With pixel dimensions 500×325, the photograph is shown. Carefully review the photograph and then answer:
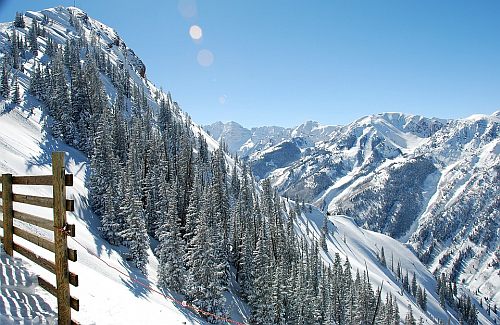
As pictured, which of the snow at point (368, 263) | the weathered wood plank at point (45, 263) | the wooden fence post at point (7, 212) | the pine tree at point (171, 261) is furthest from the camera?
the snow at point (368, 263)

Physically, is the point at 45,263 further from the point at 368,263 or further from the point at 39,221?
the point at 368,263

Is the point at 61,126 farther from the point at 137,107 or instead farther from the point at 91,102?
the point at 137,107

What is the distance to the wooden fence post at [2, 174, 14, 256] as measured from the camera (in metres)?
10.2

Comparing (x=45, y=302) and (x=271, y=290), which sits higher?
(x=45, y=302)

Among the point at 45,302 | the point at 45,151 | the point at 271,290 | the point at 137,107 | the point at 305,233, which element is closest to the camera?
the point at 45,302

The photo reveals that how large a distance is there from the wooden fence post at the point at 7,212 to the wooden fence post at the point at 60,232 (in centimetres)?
406

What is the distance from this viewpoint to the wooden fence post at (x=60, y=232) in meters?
7.21

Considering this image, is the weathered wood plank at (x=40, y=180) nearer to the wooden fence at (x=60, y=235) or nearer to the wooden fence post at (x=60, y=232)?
the wooden fence at (x=60, y=235)

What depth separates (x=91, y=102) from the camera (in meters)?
89.1

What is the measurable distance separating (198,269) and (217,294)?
392 cm

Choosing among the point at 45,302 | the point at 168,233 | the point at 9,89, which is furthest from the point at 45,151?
the point at 45,302

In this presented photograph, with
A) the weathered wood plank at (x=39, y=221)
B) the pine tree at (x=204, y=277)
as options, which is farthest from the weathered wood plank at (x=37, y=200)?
the pine tree at (x=204, y=277)

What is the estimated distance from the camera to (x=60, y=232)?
7238mm

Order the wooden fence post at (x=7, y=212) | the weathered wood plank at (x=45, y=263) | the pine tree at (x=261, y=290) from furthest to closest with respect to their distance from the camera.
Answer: the pine tree at (x=261, y=290)
the wooden fence post at (x=7, y=212)
the weathered wood plank at (x=45, y=263)
